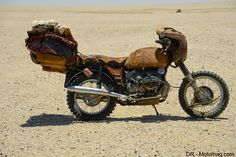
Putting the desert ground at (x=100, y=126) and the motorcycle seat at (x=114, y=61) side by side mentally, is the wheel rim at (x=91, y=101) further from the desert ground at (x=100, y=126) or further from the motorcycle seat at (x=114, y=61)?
the motorcycle seat at (x=114, y=61)

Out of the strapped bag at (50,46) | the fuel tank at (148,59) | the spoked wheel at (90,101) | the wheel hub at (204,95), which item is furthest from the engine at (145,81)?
the strapped bag at (50,46)

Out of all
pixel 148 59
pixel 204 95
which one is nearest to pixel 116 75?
pixel 148 59

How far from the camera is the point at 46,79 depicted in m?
13.8

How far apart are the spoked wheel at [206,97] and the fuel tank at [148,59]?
0.59 m

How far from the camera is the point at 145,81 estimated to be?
9.20m

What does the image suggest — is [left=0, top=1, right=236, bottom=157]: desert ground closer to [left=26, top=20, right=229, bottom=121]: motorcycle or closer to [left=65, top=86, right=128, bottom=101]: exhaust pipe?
[left=26, top=20, right=229, bottom=121]: motorcycle

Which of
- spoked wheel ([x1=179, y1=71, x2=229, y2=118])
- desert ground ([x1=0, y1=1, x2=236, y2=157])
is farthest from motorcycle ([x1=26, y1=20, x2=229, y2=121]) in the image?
desert ground ([x1=0, y1=1, x2=236, y2=157])

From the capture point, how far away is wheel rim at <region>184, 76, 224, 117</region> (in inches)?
368

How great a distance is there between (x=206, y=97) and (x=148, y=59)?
46.7 inches

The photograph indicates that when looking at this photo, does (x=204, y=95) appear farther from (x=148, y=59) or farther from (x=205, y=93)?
(x=148, y=59)

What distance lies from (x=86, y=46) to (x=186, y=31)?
17.5 feet

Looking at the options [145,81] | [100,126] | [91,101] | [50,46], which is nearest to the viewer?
[100,126]

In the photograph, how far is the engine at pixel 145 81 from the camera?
923 cm

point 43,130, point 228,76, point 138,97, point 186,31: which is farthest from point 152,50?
point 186,31
